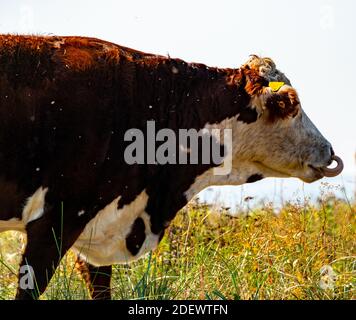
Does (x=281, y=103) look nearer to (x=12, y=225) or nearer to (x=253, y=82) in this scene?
(x=253, y=82)

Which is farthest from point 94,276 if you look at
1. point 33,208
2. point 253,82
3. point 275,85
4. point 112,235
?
point 275,85

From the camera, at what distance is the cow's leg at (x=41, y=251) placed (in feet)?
21.4

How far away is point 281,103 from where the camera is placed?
7.44 m

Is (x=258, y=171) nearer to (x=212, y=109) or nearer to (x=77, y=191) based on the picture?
(x=212, y=109)

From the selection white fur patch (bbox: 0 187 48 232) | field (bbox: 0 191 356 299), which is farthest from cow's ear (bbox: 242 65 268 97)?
white fur patch (bbox: 0 187 48 232)

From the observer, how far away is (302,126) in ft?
25.1

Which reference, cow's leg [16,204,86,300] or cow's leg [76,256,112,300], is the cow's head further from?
cow's leg [16,204,86,300]

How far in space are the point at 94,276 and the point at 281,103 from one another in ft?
6.87

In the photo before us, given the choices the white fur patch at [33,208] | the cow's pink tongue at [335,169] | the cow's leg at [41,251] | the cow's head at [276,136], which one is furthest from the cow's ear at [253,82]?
the white fur patch at [33,208]

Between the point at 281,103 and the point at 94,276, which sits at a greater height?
the point at 281,103

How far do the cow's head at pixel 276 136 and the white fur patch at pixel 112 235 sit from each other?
3.05 ft

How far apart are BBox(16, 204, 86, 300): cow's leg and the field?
4.8 inches
